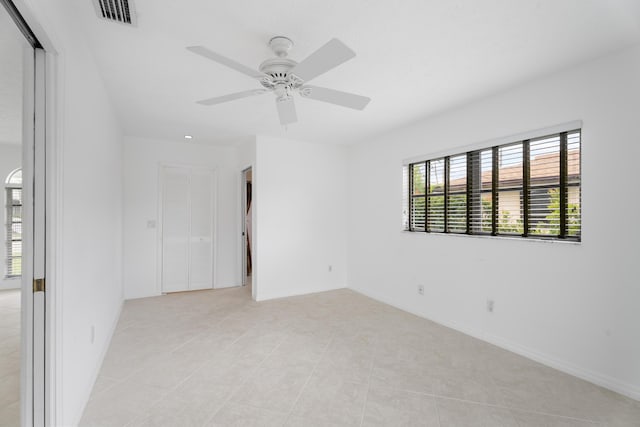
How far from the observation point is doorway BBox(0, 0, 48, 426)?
1334mm

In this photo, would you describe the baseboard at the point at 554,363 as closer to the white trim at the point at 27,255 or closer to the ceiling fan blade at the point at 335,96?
the ceiling fan blade at the point at 335,96

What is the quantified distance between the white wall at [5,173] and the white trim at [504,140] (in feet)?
11.9

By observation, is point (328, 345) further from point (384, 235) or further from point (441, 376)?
point (384, 235)

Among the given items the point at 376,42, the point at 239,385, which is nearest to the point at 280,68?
the point at 376,42

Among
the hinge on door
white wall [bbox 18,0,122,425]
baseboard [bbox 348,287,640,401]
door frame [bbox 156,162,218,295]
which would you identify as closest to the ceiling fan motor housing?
white wall [bbox 18,0,122,425]

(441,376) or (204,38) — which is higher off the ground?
(204,38)

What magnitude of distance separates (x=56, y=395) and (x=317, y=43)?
256cm

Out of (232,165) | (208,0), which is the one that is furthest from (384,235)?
(208,0)

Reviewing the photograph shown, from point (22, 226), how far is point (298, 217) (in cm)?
370

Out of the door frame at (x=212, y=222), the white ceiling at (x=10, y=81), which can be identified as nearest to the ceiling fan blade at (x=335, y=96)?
the white ceiling at (x=10, y=81)

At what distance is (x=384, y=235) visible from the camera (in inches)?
181

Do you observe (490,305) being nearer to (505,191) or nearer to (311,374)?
(505,191)

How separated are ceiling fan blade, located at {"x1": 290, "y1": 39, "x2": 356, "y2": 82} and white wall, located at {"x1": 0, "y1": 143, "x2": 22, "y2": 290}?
1.47 meters

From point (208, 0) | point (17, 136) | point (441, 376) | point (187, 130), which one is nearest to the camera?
point (17, 136)
